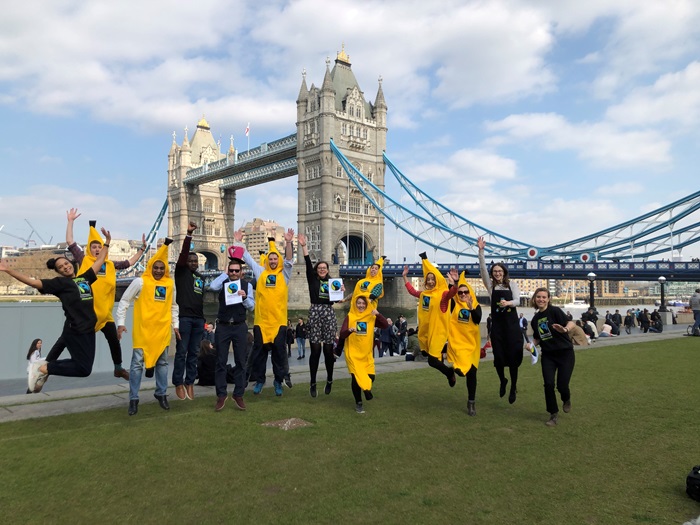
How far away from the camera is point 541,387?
796 centimetres

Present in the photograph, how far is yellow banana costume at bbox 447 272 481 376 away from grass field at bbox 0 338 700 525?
0.60 meters

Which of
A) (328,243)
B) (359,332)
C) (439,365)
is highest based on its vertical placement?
(328,243)

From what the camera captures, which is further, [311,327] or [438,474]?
[311,327]

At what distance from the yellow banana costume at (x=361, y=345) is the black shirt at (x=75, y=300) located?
2936 millimetres

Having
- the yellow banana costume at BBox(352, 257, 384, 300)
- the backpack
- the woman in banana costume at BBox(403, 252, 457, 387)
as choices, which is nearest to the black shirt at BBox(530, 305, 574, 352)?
the woman in banana costume at BBox(403, 252, 457, 387)

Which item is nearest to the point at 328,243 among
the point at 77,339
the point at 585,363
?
the point at 585,363

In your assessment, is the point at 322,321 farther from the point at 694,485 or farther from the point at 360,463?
the point at 694,485

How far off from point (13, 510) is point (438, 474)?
293 cm

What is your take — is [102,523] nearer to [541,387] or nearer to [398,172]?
[541,387]

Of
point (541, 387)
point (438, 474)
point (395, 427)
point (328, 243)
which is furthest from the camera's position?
point (328, 243)

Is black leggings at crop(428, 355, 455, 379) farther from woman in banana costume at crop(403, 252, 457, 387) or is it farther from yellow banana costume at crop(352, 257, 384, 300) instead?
yellow banana costume at crop(352, 257, 384, 300)

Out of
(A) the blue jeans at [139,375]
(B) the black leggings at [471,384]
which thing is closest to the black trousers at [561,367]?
(B) the black leggings at [471,384]

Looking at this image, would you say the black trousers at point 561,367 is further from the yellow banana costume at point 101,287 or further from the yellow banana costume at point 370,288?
the yellow banana costume at point 101,287

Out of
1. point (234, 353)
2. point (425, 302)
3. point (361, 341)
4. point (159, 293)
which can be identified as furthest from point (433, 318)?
point (159, 293)
